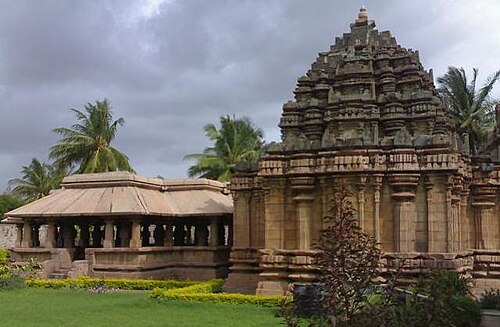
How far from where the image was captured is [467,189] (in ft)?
50.3

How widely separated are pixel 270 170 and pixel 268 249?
1.91 m

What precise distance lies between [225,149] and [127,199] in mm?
15285

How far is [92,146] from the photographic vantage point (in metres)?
33.0

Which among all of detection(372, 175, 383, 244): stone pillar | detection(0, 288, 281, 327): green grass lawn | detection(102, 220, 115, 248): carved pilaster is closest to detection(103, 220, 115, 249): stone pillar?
detection(102, 220, 115, 248): carved pilaster

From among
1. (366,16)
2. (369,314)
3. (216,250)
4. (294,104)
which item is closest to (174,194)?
(216,250)

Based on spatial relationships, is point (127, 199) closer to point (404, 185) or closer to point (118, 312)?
point (118, 312)

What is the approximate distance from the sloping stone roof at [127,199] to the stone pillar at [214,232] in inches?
19.9

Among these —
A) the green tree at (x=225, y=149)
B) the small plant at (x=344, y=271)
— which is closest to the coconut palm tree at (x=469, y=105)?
the green tree at (x=225, y=149)

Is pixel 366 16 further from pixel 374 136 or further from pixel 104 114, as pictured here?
pixel 104 114

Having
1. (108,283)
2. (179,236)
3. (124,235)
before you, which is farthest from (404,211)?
(179,236)

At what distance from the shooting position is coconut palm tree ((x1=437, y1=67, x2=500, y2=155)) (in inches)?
1228

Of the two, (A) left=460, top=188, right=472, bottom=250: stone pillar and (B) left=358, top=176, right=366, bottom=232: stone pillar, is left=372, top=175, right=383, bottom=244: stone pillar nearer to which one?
(B) left=358, top=176, right=366, bottom=232: stone pillar

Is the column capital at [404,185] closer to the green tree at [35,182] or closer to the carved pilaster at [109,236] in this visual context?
the carved pilaster at [109,236]

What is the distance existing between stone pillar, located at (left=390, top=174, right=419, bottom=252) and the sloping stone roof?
814 cm
